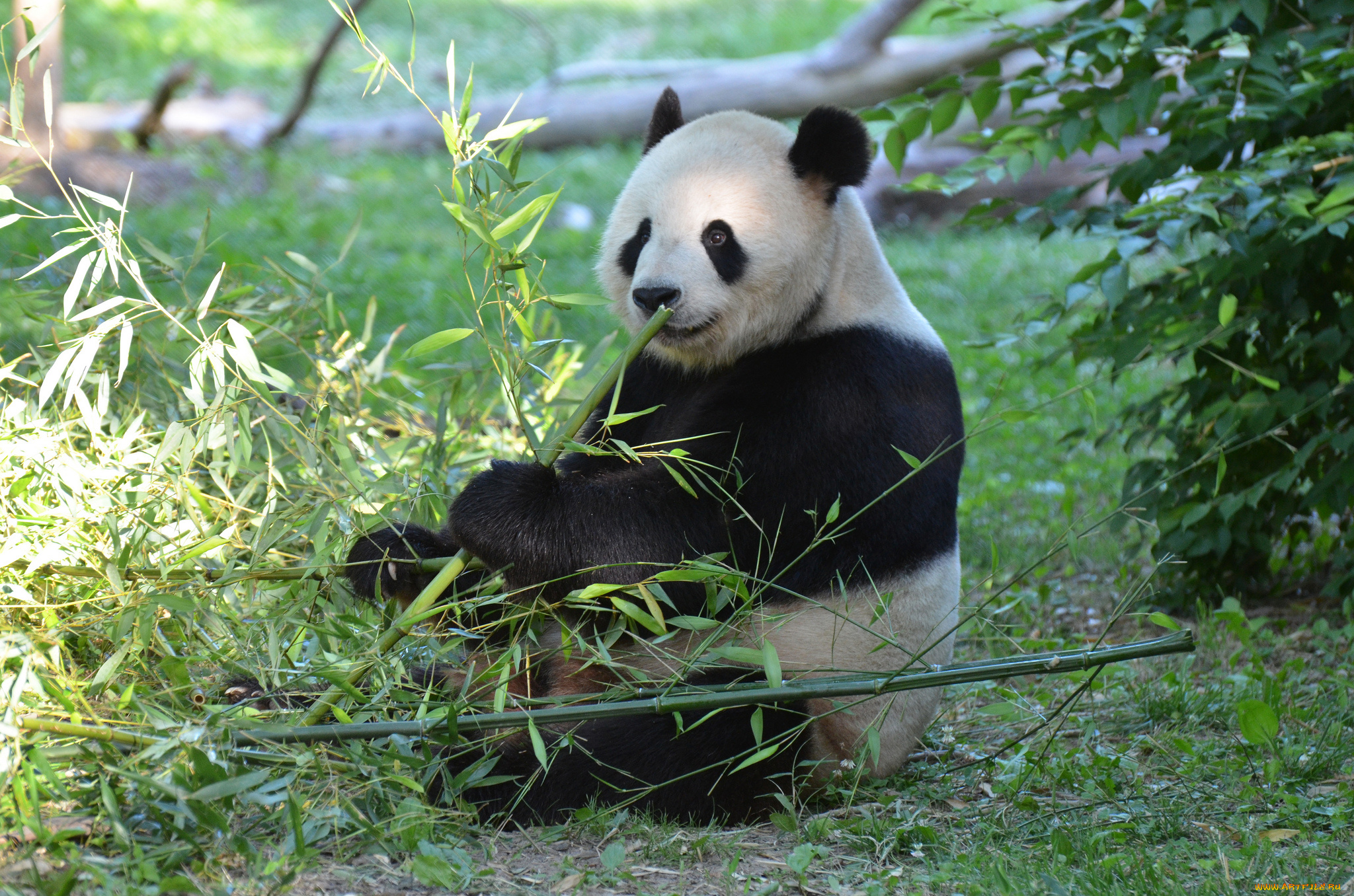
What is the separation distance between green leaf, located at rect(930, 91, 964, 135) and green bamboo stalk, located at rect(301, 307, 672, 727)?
153cm

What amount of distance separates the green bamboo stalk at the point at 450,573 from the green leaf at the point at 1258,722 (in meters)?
1.78

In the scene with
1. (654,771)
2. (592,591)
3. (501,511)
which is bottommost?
(654,771)

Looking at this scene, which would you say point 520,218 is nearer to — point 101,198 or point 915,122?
point 101,198

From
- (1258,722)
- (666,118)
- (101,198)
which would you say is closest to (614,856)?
(1258,722)

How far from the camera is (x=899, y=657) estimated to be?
9.70ft

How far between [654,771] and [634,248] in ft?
4.61

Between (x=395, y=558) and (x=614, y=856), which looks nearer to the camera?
(x=614, y=856)

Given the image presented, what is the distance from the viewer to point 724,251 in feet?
10.1

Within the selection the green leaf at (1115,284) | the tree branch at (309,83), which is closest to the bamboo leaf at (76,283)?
the green leaf at (1115,284)

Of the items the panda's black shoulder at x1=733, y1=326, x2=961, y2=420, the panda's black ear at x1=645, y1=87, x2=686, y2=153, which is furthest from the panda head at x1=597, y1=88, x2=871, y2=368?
the panda's black ear at x1=645, y1=87, x2=686, y2=153

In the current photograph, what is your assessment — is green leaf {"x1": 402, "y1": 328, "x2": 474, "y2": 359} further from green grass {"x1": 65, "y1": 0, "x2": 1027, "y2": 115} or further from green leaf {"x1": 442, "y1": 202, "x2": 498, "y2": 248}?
green grass {"x1": 65, "y1": 0, "x2": 1027, "y2": 115}

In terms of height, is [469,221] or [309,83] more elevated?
[309,83]

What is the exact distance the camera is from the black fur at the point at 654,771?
2.74 m

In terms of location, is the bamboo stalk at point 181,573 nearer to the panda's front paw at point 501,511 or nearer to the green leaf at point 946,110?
the panda's front paw at point 501,511
